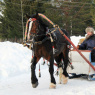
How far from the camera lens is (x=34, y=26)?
471cm

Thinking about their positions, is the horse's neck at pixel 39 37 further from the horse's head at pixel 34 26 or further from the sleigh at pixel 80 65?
the sleigh at pixel 80 65

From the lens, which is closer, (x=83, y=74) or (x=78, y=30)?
(x=83, y=74)

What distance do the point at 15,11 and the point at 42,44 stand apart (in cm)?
2700

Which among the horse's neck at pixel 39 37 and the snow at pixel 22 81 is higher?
the horse's neck at pixel 39 37

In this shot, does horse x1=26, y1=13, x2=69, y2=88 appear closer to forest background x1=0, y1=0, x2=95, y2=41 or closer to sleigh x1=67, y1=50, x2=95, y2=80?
sleigh x1=67, y1=50, x2=95, y2=80

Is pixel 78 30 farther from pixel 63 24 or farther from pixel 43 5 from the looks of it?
pixel 43 5

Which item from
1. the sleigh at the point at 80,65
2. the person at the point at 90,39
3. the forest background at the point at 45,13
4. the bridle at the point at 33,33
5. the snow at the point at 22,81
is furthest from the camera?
the forest background at the point at 45,13

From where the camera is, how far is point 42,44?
16.5 feet

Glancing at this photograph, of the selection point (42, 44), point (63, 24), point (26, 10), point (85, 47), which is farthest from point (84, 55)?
point (63, 24)

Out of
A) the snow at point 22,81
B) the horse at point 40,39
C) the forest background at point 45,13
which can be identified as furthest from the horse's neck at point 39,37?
the forest background at point 45,13

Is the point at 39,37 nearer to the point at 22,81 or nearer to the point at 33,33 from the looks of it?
the point at 33,33

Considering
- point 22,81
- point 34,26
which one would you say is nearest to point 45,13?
point 22,81

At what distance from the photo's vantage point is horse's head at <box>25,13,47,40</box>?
4.62 m

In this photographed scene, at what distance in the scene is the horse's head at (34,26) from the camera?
4621 mm
